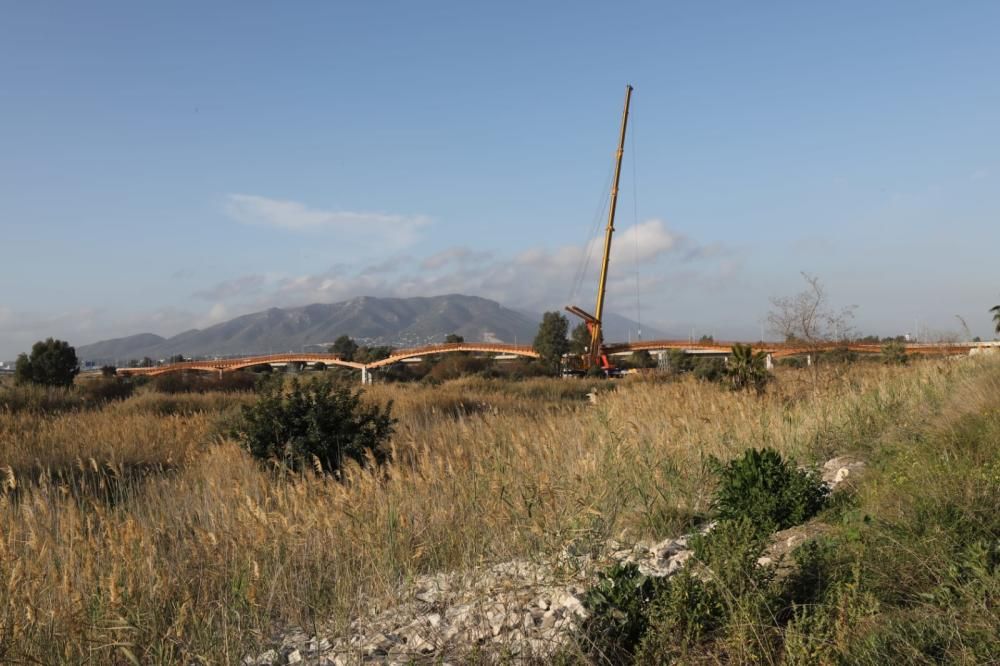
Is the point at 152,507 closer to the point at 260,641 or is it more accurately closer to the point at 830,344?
the point at 260,641

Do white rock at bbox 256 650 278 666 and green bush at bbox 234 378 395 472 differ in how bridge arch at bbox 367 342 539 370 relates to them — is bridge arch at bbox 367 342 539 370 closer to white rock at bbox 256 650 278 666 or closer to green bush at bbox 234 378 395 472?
green bush at bbox 234 378 395 472

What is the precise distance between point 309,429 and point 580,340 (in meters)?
71.6

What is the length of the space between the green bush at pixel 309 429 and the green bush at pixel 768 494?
17.2 feet

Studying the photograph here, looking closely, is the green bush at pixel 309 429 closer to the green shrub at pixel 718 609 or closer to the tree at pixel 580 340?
the green shrub at pixel 718 609

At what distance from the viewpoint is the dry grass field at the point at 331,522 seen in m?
4.12

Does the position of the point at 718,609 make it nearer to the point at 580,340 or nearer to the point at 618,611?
the point at 618,611

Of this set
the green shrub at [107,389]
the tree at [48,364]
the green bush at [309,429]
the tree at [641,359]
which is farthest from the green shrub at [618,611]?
the tree at [641,359]

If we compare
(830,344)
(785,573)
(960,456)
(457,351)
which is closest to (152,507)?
(785,573)

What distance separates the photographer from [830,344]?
62.0 feet

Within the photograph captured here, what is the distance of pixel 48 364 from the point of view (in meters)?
41.3

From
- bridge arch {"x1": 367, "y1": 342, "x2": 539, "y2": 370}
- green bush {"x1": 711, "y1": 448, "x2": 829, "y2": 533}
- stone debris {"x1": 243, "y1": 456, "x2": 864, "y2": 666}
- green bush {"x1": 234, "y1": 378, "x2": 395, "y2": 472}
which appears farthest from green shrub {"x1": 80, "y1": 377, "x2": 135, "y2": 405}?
bridge arch {"x1": 367, "y1": 342, "x2": 539, "y2": 370}

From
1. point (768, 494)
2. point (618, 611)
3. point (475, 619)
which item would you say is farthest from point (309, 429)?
point (618, 611)

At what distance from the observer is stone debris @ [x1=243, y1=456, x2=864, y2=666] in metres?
3.89

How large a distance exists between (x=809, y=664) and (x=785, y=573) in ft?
4.18
